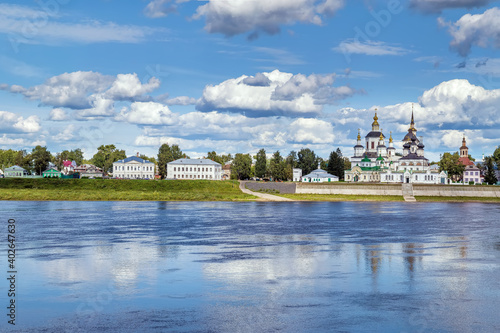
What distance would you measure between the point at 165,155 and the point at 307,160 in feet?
145

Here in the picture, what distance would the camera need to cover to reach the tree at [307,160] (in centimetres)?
17250

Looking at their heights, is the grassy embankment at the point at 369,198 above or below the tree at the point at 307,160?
below

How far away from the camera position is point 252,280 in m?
25.7

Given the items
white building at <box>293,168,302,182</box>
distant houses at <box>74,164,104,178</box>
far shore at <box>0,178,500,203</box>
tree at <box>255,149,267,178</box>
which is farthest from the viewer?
white building at <box>293,168,302,182</box>

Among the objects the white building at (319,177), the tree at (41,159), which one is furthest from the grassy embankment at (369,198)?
the tree at (41,159)

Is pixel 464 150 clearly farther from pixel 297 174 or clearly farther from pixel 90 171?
pixel 90 171

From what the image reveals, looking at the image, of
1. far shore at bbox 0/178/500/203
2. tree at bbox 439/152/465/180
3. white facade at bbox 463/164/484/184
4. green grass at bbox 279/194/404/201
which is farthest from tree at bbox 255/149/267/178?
white facade at bbox 463/164/484/184

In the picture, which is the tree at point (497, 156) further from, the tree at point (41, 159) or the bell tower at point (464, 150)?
the tree at point (41, 159)

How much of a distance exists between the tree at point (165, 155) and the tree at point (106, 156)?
1892 cm

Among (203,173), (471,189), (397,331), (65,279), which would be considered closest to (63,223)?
(65,279)

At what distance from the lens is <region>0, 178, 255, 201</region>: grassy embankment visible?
9431cm

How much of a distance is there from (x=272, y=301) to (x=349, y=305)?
3.00 meters

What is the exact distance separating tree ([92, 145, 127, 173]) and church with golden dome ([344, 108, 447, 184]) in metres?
74.2

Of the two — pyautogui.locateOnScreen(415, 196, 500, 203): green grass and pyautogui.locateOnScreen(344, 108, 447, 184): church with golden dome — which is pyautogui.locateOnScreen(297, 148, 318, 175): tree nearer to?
pyautogui.locateOnScreen(344, 108, 447, 184): church with golden dome
